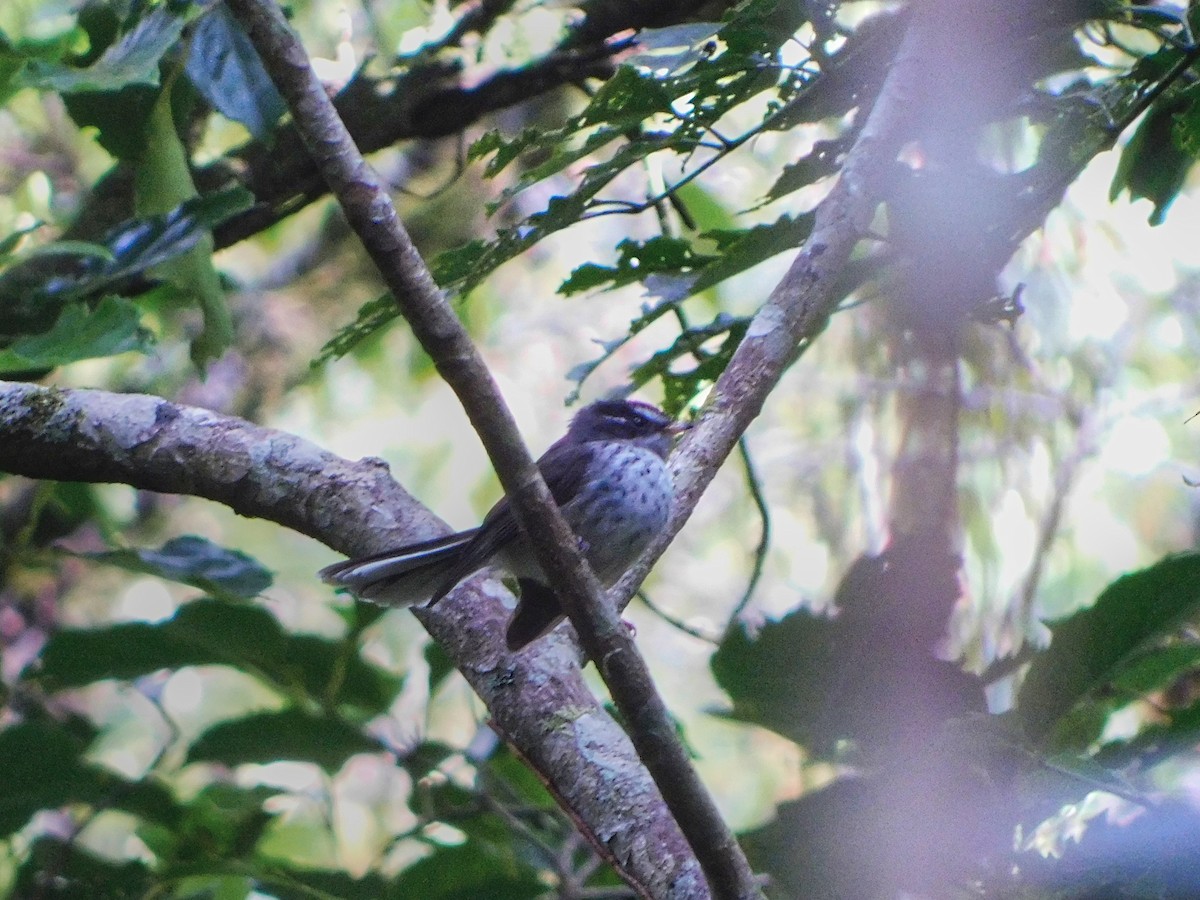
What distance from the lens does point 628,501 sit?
289 centimetres

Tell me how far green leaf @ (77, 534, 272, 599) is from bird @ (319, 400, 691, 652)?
27.6 inches

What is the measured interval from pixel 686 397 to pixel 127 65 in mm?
1473

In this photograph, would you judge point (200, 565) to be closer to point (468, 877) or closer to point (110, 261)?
point (110, 261)

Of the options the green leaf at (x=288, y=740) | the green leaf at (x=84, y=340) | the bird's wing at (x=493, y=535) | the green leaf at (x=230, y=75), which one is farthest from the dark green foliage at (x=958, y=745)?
the green leaf at (x=230, y=75)

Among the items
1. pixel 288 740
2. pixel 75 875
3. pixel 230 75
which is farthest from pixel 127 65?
pixel 75 875

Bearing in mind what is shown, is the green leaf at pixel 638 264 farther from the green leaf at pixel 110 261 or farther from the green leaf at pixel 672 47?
the green leaf at pixel 110 261

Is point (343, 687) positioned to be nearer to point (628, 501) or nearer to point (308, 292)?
point (628, 501)

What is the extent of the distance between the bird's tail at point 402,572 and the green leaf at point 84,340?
726mm

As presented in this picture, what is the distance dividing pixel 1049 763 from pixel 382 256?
135cm

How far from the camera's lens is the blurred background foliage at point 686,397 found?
2.41 meters

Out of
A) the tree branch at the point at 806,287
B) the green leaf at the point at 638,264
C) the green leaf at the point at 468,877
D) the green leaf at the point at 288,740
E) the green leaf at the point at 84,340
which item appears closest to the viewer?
the tree branch at the point at 806,287

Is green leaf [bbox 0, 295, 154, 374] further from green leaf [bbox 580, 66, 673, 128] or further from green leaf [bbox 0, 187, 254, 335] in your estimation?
green leaf [bbox 580, 66, 673, 128]

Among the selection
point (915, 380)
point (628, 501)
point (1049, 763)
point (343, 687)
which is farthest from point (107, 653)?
A: point (915, 380)

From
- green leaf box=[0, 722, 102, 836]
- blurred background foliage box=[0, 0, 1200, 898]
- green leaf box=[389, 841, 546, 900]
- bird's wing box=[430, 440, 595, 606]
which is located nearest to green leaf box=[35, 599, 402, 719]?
blurred background foliage box=[0, 0, 1200, 898]
